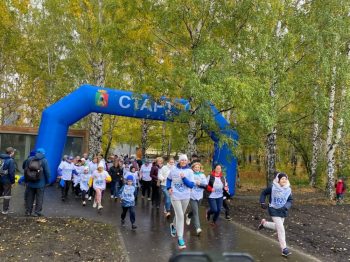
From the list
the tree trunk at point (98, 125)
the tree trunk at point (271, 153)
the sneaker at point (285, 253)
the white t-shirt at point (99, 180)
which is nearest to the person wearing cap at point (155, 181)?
the white t-shirt at point (99, 180)

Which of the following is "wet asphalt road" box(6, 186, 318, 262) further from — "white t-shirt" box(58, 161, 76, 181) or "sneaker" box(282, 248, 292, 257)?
"white t-shirt" box(58, 161, 76, 181)

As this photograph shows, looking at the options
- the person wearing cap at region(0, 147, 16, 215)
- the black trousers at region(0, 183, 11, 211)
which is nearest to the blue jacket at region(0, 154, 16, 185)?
the person wearing cap at region(0, 147, 16, 215)

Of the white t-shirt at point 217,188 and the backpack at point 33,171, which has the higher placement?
the backpack at point 33,171

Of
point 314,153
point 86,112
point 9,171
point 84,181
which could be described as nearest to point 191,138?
point 84,181

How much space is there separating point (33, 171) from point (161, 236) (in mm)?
3960

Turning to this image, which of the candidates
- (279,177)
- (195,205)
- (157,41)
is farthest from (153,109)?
(279,177)

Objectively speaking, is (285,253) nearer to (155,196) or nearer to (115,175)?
(155,196)

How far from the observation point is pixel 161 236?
9.29 metres

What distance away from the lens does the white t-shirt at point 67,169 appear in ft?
47.6

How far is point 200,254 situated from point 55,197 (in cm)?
1381

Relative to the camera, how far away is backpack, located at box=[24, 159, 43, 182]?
35.3ft

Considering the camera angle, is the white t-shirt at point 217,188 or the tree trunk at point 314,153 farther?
the tree trunk at point 314,153

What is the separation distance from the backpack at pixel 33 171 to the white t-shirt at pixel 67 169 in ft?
12.0

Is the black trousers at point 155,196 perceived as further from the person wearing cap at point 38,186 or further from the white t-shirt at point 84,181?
the person wearing cap at point 38,186
